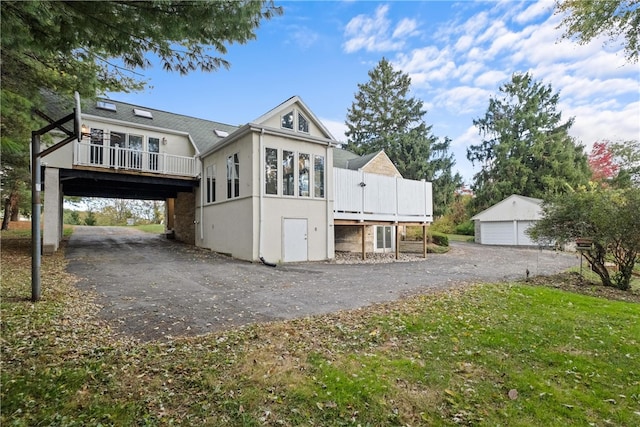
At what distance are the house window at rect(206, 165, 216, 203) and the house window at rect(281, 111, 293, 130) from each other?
4386 millimetres

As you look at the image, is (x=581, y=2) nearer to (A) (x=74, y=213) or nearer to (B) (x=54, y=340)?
(B) (x=54, y=340)

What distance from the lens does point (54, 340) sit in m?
3.89

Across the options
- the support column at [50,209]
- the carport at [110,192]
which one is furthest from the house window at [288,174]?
the support column at [50,209]

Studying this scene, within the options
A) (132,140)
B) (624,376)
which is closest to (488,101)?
(132,140)

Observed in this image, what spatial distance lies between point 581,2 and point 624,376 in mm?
6099

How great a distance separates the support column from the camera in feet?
39.0

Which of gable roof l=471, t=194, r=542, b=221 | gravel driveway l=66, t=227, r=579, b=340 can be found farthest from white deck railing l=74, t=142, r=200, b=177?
gable roof l=471, t=194, r=542, b=221

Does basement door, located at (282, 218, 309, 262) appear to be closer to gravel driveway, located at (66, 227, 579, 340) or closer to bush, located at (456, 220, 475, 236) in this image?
gravel driveway, located at (66, 227, 579, 340)

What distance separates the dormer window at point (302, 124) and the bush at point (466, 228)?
26180 millimetres

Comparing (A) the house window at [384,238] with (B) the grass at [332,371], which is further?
(A) the house window at [384,238]

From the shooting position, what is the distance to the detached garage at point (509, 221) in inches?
945

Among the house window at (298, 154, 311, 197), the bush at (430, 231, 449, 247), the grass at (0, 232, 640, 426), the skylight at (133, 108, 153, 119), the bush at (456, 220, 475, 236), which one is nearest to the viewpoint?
the grass at (0, 232, 640, 426)

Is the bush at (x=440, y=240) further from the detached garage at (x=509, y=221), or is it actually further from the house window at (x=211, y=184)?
the house window at (x=211, y=184)

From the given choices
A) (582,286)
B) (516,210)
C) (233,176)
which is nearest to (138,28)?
(233,176)
